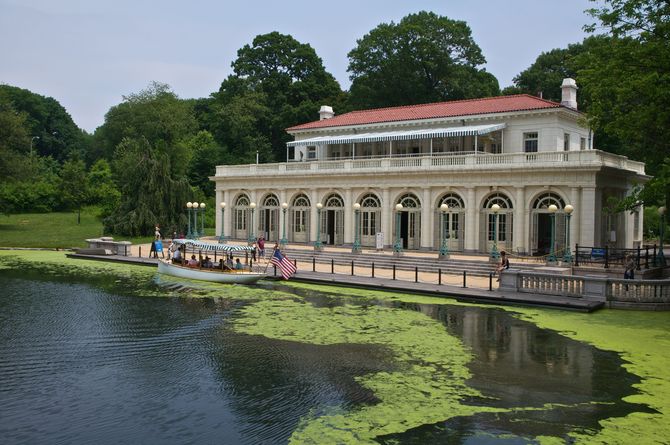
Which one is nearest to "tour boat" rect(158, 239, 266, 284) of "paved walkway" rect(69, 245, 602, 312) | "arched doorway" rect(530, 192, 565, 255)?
"paved walkway" rect(69, 245, 602, 312)

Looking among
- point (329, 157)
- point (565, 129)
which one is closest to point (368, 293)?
point (565, 129)

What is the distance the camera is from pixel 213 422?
11.3m

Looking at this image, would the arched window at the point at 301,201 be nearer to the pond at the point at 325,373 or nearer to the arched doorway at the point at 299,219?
the arched doorway at the point at 299,219

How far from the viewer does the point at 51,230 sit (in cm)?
5781

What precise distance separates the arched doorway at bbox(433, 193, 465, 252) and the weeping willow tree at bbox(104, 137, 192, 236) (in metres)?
25.1

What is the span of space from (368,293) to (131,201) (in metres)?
35.3

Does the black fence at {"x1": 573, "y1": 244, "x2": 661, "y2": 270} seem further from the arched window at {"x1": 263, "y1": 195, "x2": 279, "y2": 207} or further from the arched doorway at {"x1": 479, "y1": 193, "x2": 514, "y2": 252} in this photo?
the arched window at {"x1": 263, "y1": 195, "x2": 279, "y2": 207}

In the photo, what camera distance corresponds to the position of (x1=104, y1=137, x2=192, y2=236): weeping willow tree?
54156 millimetres

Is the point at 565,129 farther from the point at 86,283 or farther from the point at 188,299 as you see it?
the point at 86,283

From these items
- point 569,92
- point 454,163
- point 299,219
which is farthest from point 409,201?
point 569,92

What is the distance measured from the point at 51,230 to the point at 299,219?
25610 mm

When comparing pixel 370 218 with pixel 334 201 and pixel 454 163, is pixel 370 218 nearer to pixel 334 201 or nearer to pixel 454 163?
pixel 334 201

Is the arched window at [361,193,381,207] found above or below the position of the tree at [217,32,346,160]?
below

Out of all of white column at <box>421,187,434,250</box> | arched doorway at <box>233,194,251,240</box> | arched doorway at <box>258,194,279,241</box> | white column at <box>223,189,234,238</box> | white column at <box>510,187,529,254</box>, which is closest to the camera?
white column at <box>510,187,529,254</box>
